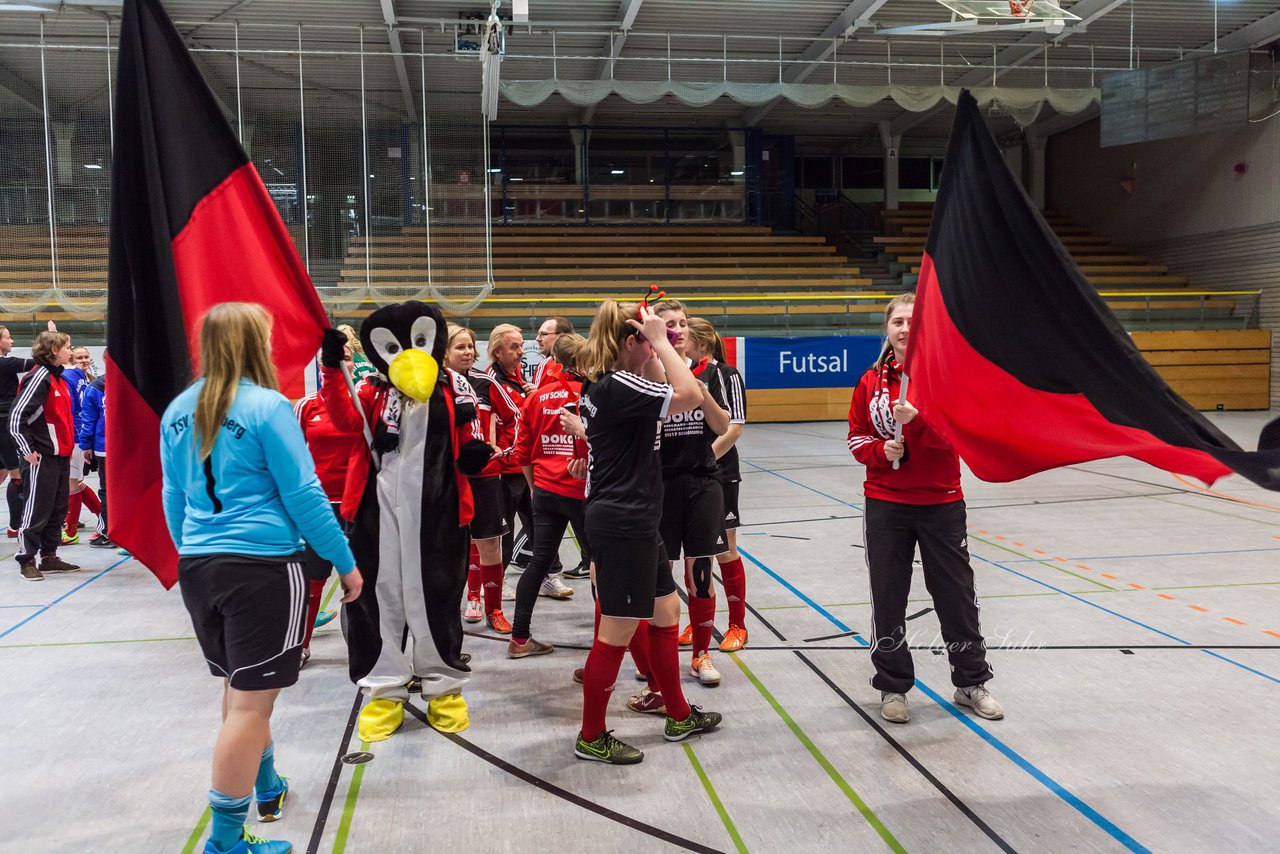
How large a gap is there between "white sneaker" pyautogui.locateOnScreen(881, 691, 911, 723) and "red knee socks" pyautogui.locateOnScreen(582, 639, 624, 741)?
1.18m

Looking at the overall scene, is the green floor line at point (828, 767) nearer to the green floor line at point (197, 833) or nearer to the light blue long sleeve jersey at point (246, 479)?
the light blue long sleeve jersey at point (246, 479)

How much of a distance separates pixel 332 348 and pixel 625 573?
52.2 inches

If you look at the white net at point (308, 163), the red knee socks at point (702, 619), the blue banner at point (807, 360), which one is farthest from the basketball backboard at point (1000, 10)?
the red knee socks at point (702, 619)

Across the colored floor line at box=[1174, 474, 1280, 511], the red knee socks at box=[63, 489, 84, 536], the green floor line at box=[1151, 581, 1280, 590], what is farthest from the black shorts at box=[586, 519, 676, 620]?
the colored floor line at box=[1174, 474, 1280, 511]

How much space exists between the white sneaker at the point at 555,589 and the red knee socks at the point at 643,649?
6.04 ft

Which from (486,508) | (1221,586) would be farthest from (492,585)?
(1221,586)

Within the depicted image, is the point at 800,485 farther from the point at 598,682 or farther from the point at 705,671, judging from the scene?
the point at 598,682

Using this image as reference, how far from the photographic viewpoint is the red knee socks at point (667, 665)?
3553 mm

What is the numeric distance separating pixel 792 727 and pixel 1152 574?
364 centimetres

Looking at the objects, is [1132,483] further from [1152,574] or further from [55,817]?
[55,817]

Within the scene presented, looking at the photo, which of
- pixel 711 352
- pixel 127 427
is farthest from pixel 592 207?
pixel 127 427

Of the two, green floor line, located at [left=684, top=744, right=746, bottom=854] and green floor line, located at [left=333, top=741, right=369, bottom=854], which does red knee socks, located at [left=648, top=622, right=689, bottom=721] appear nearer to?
green floor line, located at [left=684, top=744, right=746, bottom=854]

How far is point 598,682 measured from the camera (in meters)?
3.39

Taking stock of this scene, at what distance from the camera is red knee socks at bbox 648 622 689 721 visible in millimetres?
3553
